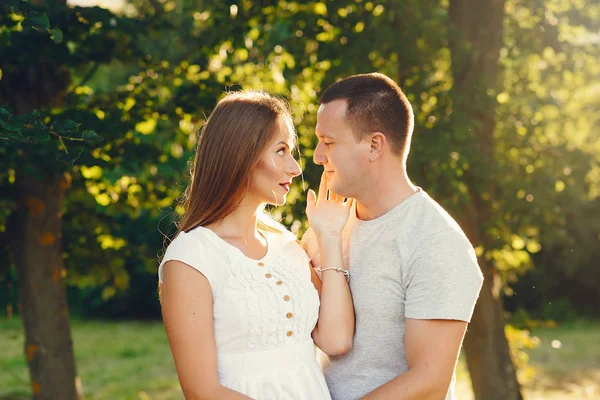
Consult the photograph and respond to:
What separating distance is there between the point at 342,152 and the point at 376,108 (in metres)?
0.21

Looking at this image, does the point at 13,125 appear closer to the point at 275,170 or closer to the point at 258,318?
the point at 275,170

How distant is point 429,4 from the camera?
5.72 metres

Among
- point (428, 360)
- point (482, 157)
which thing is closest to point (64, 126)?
point (428, 360)

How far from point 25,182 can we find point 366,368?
3.04 meters

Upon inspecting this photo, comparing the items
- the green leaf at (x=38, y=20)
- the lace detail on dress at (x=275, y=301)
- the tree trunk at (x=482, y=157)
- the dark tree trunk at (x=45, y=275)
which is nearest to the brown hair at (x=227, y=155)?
the lace detail on dress at (x=275, y=301)

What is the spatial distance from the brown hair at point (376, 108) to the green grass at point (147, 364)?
6.53 m

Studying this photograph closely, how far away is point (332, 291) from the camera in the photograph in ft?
9.48

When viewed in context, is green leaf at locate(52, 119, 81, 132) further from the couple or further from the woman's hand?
the woman's hand

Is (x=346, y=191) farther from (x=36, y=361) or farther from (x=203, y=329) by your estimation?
(x=36, y=361)

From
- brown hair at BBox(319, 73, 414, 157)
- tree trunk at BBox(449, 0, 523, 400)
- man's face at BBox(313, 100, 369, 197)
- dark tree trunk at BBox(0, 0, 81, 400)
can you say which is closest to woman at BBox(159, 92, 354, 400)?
man's face at BBox(313, 100, 369, 197)

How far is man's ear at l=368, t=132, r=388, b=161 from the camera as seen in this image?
115 inches

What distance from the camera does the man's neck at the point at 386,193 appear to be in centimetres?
294

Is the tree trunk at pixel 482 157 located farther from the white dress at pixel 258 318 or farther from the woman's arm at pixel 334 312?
the white dress at pixel 258 318

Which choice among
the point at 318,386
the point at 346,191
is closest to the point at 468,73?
the point at 346,191
